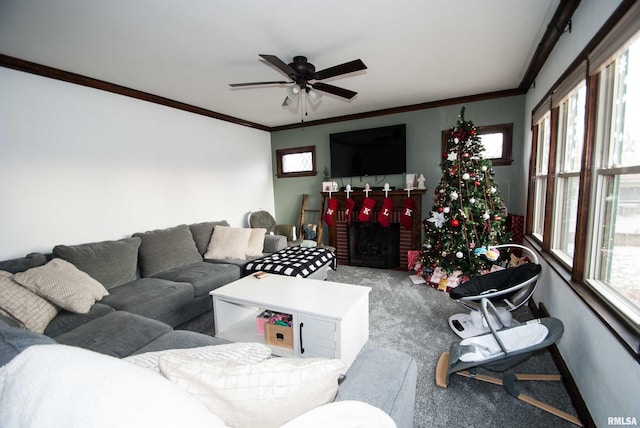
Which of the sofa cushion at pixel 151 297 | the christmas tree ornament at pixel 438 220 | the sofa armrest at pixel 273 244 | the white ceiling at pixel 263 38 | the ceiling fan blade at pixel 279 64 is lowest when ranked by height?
the sofa cushion at pixel 151 297

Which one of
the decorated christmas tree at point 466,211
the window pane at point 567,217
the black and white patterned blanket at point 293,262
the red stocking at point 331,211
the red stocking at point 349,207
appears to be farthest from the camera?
the red stocking at point 331,211

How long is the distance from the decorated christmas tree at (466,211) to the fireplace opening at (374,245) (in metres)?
1.02

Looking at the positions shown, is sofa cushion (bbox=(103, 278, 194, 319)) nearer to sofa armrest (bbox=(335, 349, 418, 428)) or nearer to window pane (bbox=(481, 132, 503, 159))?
sofa armrest (bbox=(335, 349, 418, 428))

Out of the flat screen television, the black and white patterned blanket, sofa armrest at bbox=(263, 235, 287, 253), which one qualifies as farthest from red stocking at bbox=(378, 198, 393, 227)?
sofa armrest at bbox=(263, 235, 287, 253)

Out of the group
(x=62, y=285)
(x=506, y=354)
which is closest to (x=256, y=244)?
(x=62, y=285)

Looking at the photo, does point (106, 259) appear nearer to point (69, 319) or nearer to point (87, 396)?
point (69, 319)

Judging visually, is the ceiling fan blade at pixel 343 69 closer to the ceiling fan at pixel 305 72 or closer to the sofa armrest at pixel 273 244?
the ceiling fan at pixel 305 72

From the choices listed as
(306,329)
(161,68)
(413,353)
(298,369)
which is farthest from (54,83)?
(413,353)

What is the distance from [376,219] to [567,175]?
8.41ft

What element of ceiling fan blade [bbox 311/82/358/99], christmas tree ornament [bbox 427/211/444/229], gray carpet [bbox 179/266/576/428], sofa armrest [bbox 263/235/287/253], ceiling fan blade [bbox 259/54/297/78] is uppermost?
ceiling fan blade [bbox 259/54/297/78]

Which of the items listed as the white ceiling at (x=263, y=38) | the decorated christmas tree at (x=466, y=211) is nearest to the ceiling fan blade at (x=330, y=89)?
the white ceiling at (x=263, y=38)

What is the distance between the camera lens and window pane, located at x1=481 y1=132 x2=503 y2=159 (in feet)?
13.0

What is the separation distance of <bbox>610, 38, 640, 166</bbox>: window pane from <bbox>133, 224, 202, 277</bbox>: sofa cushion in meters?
3.69

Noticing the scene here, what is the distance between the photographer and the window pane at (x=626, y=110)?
1.36 metres
